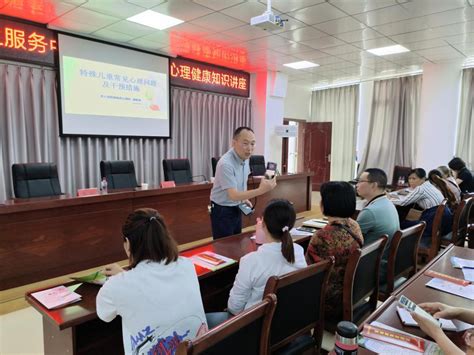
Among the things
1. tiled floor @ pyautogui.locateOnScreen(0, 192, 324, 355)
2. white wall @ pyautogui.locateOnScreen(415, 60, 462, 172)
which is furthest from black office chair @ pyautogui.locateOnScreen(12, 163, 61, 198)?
white wall @ pyautogui.locateOnScreen(415, 60, 462, 172)

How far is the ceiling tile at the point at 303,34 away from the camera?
416 cm

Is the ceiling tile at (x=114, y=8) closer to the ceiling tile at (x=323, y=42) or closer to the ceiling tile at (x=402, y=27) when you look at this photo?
the ceiling tile at (x=323, y=42)

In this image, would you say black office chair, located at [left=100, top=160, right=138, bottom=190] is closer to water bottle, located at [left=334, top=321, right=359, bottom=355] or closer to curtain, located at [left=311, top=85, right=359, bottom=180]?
water bottle, located at [left=334, top=321, right=359, bottom=355]

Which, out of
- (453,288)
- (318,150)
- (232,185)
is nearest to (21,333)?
(232,185)

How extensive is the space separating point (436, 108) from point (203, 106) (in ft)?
13.6

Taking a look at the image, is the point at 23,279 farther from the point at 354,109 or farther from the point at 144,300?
the point at 354,109

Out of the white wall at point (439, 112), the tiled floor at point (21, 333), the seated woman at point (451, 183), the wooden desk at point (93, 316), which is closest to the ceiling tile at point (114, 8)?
the wooden desk at point (93, 316)

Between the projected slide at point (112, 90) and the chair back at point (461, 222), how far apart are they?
170 inches

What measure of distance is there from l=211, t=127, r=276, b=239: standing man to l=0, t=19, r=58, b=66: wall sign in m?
3.22

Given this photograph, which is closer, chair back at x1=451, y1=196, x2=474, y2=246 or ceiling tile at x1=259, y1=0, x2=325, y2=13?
chair back at x1=451, y1=196, x2=474, y2=246

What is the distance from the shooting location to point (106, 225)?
11.3 feet

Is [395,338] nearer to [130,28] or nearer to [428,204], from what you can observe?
[428,204]

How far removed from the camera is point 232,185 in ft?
7.71

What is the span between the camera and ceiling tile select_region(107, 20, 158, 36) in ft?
13.4
